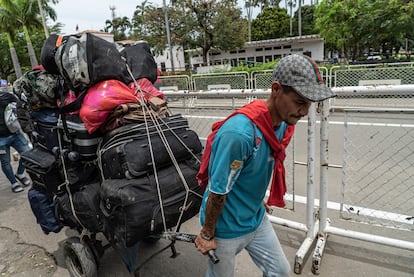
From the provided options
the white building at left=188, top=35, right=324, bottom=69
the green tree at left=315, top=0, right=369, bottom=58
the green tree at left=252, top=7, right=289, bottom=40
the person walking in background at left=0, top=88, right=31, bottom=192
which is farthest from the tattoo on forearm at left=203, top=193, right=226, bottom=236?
the green tree at left=252, top=7, right=289, bottom=40

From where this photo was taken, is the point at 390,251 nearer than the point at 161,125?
No

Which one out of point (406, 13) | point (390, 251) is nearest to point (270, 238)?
point (390, 251)

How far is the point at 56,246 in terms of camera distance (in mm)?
3141

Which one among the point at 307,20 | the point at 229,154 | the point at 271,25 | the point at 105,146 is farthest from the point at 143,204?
the point at 307,20

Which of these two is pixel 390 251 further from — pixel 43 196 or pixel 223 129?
pixel 43 196

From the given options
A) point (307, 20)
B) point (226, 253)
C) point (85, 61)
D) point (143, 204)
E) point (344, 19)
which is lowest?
point (226, 253)

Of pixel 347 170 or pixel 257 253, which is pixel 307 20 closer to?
pixel 347 170

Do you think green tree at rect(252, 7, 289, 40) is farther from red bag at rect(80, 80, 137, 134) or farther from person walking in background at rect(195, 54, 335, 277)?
person walking in background at rect(195, 54, 335, 277)

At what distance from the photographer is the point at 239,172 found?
140 cm

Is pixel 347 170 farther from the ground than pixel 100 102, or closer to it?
closer to it

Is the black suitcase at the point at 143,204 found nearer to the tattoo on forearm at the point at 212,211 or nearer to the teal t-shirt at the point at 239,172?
the teal t-shirt at the point at 239,172

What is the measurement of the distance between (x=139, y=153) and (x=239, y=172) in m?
0.78

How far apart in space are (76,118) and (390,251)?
2.92 m

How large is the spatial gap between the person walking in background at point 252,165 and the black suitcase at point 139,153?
1.44ft
